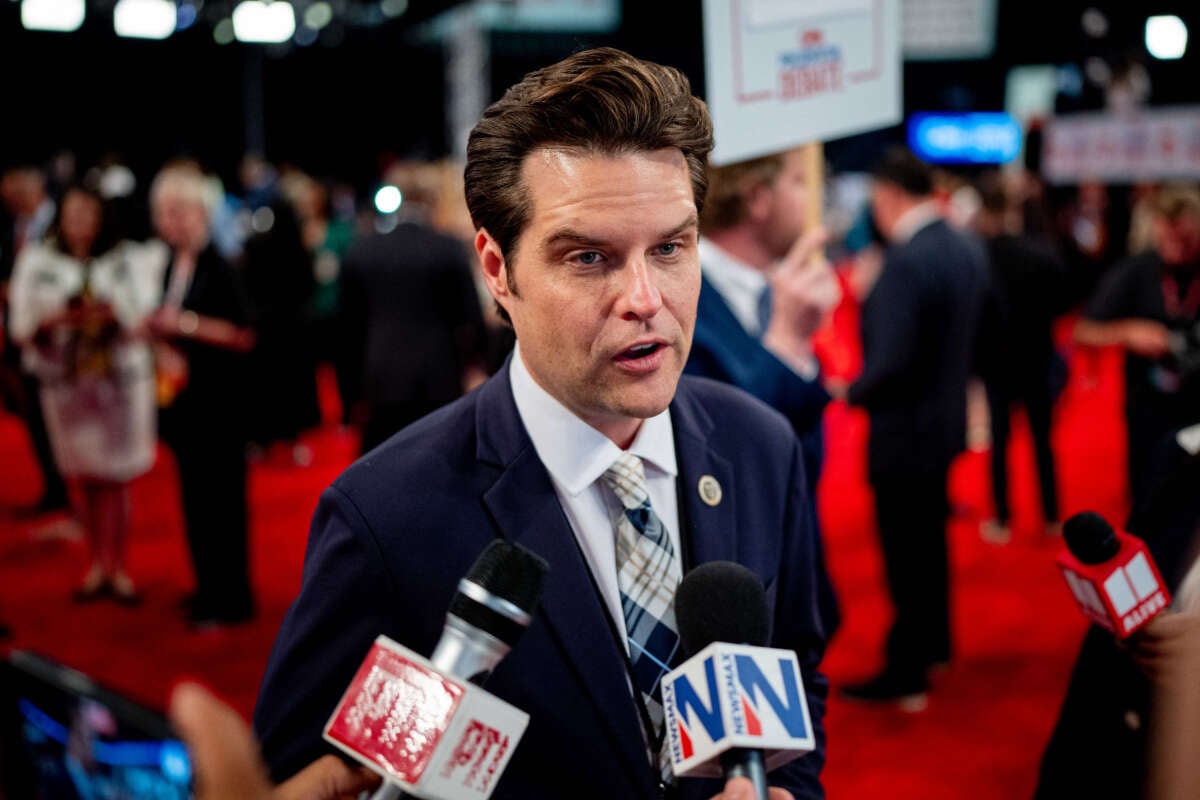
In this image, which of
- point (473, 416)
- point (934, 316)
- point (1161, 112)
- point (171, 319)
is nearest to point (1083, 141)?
point (1161, 112)

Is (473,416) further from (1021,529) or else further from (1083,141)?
(1083,141)

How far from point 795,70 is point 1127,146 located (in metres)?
8.21

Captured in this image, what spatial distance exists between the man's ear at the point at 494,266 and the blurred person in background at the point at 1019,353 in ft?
14.2

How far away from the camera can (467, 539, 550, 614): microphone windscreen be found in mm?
957

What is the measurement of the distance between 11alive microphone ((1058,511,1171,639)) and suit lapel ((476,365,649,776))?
65 cm

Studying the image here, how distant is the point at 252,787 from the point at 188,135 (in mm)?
22185

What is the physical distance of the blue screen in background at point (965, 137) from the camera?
64.7 feet

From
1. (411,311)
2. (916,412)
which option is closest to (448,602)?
(916,412)

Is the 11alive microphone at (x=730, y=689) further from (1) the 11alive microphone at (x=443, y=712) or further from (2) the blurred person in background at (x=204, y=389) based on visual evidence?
(2) the blurred person in background at (x=204, y=389)

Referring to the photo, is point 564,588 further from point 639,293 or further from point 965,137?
point 965,137

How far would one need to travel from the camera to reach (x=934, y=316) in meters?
3.82

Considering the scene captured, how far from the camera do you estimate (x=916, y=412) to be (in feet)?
12.6

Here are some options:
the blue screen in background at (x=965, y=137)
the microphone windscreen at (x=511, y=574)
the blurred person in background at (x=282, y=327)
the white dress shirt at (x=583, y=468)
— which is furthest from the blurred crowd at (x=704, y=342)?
the blue screen in background at (x=965, y=137)

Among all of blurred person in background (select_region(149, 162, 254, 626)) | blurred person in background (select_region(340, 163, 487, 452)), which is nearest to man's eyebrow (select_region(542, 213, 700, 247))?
blurred person in background (select_region(149, 162, 254, 626))
